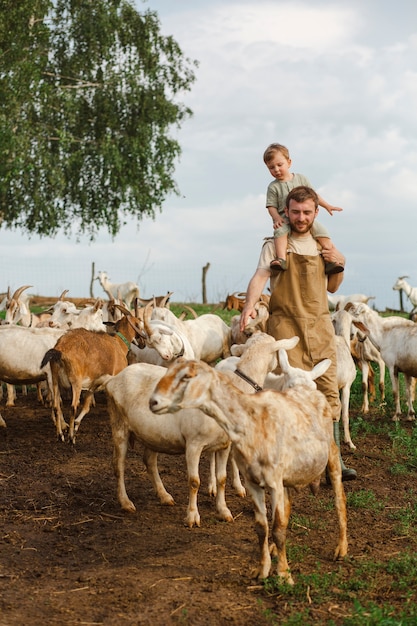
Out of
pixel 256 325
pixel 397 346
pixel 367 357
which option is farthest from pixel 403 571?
pixel 367 357

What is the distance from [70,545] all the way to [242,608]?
6.50 feet

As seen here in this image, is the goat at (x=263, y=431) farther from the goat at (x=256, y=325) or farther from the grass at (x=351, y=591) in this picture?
the goat at (x=256, y=325)

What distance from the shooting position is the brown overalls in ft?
22.0

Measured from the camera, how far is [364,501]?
7.56 meters

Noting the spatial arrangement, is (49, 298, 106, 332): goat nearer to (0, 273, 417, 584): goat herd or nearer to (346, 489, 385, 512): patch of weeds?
(0, 273, 417, 584): goat herd

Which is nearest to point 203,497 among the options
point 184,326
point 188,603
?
point 188,603

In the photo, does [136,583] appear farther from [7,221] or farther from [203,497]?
[7,221]

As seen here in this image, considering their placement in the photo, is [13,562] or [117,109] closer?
[13,562]

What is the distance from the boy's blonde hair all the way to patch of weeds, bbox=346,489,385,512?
10.7ft

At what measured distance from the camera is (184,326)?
→ 1209 cm

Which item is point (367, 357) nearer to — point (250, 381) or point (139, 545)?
point (250, 381)

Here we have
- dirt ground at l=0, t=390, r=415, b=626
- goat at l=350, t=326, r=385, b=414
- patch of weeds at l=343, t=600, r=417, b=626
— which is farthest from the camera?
goat at l=350, t=326, r=385, b=414

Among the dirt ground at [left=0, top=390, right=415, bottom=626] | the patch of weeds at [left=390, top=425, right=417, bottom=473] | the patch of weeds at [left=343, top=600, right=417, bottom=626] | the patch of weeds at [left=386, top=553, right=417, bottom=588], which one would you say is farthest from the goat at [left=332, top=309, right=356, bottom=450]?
the patch of weeds at [left=343, top=600, right=417, bottom=626]

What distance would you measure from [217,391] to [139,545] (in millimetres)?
2025
